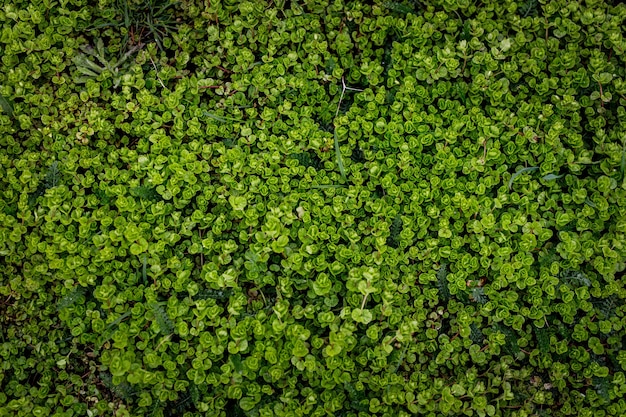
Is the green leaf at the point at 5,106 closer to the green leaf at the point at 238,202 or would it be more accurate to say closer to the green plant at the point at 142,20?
the green plant at the point at 142,20

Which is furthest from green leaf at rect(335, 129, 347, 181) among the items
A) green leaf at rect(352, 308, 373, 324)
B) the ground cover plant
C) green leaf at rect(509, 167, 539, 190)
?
green leaf at rect(509, 167, 539, 190)

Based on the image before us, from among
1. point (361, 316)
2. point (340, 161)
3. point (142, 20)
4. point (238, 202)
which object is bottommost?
point (361, 316)

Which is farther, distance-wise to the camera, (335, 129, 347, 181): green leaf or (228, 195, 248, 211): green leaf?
(335, 129, 347, 181): green leaf

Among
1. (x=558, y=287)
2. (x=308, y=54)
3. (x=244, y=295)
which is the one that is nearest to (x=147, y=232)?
(x=244, y=295)

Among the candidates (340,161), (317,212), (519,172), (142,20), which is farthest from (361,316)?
(142,20)

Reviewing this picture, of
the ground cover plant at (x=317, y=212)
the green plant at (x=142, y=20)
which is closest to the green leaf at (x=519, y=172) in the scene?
the ground cover plant at (x=317, y=212)

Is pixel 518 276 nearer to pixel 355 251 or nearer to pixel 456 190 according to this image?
pixel 456 190

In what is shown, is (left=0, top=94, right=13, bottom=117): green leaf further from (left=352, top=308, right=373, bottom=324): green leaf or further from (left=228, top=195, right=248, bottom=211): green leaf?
(left=352, top=308, right=373, bottom=324): green leaf

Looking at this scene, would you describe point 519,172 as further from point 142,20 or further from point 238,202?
point 142,20
